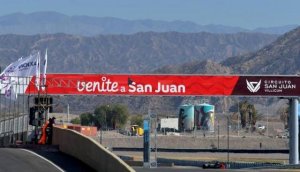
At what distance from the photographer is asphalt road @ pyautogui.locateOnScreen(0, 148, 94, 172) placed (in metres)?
32.7

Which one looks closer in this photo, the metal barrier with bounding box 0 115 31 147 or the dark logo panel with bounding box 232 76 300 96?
the metal barrier with bounding box 0 115 31 147

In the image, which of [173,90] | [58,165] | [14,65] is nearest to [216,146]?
[173,90]

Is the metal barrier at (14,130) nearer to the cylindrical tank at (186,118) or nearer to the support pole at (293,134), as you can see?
the support pole at (293,134)

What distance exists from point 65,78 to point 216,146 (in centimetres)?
8483

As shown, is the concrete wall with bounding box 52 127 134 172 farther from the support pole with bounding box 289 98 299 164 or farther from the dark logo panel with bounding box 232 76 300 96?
the support pole with bounding box 289 98 299 164

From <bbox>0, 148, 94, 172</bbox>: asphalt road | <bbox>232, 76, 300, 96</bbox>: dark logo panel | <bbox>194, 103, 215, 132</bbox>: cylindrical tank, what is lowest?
<bbox>0, 148, 94, 172</bbox>: asphalt road

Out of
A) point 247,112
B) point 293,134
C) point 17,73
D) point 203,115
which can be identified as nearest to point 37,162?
point 17,73

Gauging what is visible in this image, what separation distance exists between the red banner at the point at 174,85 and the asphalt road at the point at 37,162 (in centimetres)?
2441

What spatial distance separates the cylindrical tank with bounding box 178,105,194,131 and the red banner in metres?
114

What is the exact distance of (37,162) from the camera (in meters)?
35.0

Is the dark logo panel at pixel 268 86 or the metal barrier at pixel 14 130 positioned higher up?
the dark logo panel at pixel 268 86

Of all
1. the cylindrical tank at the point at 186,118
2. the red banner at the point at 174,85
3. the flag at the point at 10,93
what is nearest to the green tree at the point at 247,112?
the cylindrical tank at the point at 186,118

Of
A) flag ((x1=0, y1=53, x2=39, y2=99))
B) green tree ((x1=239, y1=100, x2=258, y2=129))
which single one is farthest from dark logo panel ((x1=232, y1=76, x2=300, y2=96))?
green tree ((x1=239, y1=100, x2=258, y2=129))

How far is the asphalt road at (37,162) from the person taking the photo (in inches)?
1288
